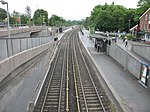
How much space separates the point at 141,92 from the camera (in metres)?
15.3

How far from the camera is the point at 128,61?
70.9ft

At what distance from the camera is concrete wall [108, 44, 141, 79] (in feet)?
62.2

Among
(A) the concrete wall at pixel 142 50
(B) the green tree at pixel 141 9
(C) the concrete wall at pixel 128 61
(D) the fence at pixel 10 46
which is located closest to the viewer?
(D) the fence at pixel 10 46

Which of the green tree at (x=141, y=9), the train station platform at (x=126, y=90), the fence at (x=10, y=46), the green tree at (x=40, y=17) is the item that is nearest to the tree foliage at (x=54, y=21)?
the green tree at (x=40, y=17)

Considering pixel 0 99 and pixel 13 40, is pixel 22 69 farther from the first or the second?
pixel 0 99

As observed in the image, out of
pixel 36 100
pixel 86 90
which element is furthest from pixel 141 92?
pixel 36 100

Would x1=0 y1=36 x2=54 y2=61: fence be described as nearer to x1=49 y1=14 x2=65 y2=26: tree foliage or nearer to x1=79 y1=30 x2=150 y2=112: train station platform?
x1=79 y1=30 x2=150 y2=112: train station platform

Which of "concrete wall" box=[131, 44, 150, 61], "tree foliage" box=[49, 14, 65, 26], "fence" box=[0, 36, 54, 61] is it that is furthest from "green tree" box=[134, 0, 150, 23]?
"tree foliage" box=[49, 14, 65, 26]

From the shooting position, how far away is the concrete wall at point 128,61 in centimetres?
1896

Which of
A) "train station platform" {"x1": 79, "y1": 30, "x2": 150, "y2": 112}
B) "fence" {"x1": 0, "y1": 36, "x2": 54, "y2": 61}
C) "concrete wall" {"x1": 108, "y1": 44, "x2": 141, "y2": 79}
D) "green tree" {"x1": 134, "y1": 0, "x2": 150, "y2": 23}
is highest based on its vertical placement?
"green tree" {"x1": 134, "y1": 0, "x2": 150, "y2": 23}

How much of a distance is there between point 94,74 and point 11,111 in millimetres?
11715

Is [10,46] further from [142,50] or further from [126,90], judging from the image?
[142,50]

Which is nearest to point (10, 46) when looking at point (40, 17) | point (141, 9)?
point (141, 9)

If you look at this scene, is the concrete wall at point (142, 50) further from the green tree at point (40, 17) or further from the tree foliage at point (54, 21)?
the tree foliage at point (54, 21)
